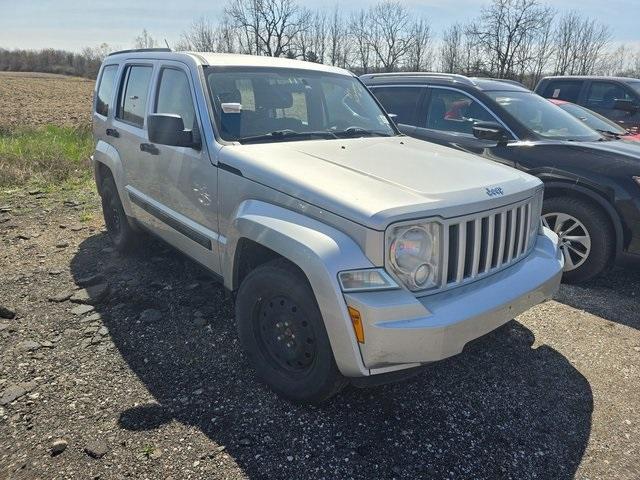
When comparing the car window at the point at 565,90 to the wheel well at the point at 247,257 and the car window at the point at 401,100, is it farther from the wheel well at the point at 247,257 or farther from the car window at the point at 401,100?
the wheel well at the point at 247,257

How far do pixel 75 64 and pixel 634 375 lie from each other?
318 ft

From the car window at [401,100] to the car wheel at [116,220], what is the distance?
3.29 metres

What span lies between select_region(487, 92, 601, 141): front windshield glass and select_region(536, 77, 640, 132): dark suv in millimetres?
3617

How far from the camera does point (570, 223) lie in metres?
4.60

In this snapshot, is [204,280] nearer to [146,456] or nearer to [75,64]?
[146,456]

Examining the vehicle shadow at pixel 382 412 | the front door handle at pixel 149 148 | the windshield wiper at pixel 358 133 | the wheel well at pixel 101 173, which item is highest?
the windshield wiper at pixel 358 133

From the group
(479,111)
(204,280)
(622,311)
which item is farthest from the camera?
(479,111)

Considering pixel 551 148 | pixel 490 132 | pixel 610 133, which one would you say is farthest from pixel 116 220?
pixel 610 133

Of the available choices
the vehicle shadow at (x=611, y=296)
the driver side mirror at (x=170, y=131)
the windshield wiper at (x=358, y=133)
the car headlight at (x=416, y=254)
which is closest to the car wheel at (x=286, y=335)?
the car headlight at (x=416, y=254)

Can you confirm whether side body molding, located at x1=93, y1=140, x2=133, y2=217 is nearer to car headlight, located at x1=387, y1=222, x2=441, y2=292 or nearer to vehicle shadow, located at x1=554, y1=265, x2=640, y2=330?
car headlight, located at x1=387, y1=222, x2=441, y2=292

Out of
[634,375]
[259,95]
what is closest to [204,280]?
[259,95]

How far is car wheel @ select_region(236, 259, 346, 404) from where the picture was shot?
2498mm

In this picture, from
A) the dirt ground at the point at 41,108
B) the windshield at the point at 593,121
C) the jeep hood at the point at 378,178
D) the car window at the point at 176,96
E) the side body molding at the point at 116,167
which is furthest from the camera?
the dirt ground at the point at 41,108

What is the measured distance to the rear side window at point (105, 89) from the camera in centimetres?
489
